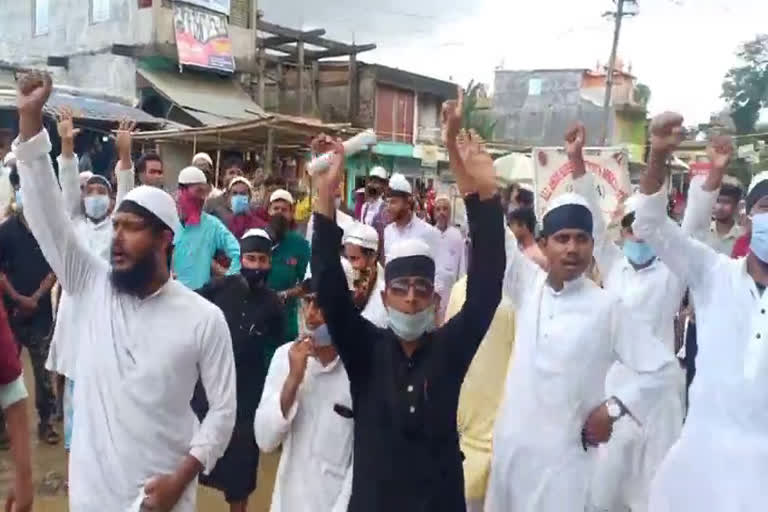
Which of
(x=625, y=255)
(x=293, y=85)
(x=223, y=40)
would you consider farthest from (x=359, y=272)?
(x=293, y=85)

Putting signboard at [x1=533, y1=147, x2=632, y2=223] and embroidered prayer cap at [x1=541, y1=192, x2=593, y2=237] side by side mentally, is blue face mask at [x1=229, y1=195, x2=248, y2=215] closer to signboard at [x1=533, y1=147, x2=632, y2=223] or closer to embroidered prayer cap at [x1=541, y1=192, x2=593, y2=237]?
signboard at [x1=533, y1=147, x2=632, y2=223]

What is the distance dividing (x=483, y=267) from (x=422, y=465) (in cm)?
67

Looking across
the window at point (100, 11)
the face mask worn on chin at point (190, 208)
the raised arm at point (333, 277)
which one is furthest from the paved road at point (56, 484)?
the window at point (100, 11)

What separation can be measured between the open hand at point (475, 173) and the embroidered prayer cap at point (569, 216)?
1.11 metres

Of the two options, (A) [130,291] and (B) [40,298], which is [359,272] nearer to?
Answer: (A) [130,291]

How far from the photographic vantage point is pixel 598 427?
3.93 metres

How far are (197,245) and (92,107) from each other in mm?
11713

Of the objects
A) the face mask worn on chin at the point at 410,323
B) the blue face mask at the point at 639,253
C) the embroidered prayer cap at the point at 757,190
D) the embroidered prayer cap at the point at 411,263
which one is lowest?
the face mask worn on chin at the point at 410,323

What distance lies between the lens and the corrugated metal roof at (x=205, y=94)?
20.4 m

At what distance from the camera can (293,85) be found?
2556 centimetres

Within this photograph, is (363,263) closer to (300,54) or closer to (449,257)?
(449,257)

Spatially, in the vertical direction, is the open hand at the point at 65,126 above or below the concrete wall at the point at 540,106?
below

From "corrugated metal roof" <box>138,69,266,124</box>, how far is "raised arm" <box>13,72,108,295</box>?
1669 cm

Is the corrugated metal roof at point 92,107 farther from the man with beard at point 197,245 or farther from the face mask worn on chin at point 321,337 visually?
the face mask worn on chin at point 321,337
